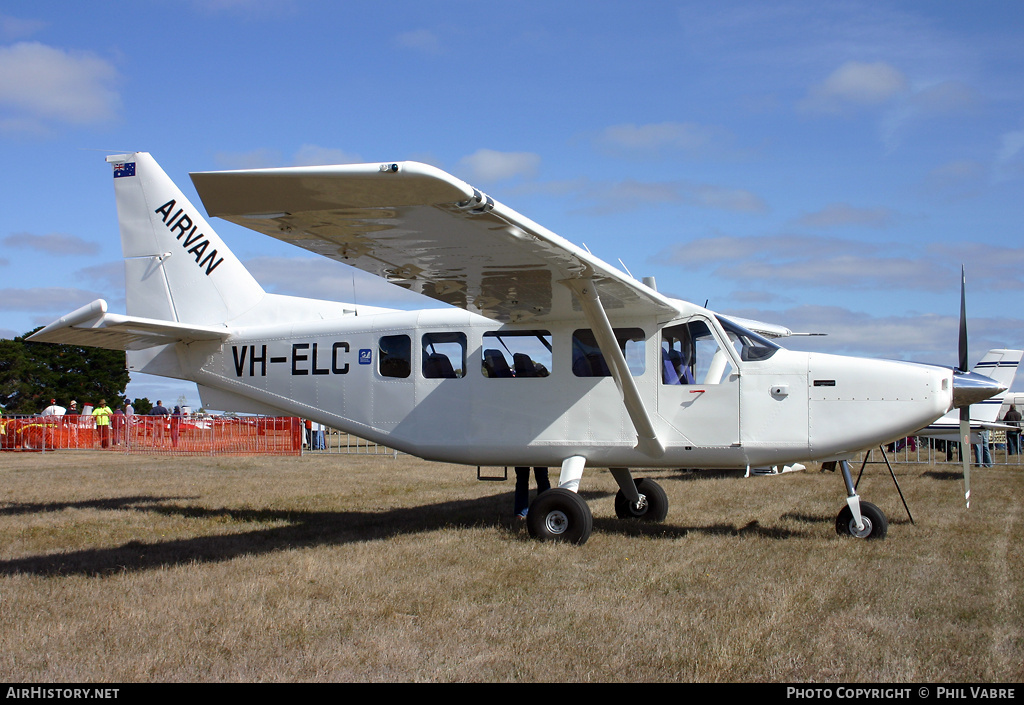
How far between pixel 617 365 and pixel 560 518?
1718 mm

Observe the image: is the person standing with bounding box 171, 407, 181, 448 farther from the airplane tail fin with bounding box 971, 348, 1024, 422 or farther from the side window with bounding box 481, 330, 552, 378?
the airplane tail fin with bounding box 971, 348, 1024, 422

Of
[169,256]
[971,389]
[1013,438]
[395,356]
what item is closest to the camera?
[971,389]

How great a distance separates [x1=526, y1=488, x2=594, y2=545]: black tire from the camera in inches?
316

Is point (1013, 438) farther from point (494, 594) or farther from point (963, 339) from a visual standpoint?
point (494, 594)

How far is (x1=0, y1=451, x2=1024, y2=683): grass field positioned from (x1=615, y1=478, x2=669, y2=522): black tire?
0.93 feet

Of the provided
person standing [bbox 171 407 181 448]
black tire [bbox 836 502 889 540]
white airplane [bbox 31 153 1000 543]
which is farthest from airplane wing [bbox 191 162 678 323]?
person standing [bbox 171 407 181 448]

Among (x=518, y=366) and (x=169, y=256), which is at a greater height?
(x=169, y=256)

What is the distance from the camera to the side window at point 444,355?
30.5 feet

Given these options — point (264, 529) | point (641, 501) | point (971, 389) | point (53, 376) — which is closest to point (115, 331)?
point (264, 529)

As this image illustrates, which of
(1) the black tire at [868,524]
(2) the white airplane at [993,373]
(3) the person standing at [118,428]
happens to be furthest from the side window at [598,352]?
(3) the person standing at [118,428]

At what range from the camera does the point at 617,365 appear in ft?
26.3

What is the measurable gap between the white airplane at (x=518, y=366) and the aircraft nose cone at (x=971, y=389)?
0.07ft

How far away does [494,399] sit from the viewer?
9094mm
